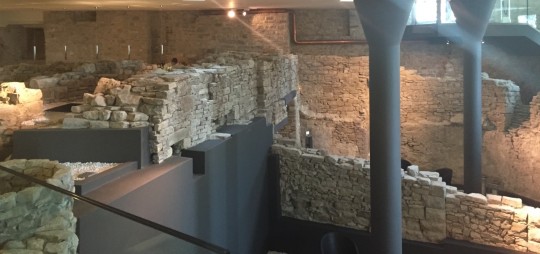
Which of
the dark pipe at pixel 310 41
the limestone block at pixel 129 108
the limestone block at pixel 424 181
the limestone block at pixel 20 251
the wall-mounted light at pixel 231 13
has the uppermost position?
the wall-mounted light at pixel 231 13

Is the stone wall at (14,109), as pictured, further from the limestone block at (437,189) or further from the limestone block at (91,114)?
the limestone block at (437,189)

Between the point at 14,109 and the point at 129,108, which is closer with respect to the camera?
the point at 129,108

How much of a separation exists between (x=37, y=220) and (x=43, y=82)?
578cm

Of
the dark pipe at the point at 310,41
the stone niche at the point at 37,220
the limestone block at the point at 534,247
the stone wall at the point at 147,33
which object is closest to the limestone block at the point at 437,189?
the limestone block at the point at 534,247

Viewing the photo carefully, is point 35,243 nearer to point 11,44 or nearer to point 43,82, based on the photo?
point 43,82

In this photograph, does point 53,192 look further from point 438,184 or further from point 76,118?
point 438,184

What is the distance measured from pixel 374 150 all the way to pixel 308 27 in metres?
8.66

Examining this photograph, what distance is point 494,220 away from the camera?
6941mm

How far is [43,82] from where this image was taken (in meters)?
8.40

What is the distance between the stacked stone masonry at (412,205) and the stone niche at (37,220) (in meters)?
5.19

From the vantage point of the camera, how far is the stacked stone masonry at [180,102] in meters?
5.75

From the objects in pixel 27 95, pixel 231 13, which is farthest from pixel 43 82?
pixel 231 13

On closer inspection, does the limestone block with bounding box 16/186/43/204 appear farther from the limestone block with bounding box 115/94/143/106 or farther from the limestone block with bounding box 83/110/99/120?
the limestone block with bounding box 115/94/143/106

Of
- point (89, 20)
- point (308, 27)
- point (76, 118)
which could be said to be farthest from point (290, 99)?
point (89, 20)
